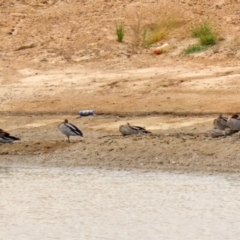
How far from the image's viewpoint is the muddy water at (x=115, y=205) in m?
8.69

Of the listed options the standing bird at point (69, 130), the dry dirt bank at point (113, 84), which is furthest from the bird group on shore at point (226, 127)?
the standing bird at point (69, 130)

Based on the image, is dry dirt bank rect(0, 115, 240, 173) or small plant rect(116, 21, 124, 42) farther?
small plant rect(116, 21, 124, 42)

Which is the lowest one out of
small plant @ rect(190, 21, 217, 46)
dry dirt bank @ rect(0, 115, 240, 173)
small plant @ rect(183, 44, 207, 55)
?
dry dirt bank @ rect(0, 115, 240, 173)

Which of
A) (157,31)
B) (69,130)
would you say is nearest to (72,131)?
(69,130)

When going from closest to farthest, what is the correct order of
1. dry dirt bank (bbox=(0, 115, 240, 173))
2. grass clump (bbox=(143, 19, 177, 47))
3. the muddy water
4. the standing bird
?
the muddy water, dry dirt bank (bbox=(0, 115, 240, 173)), the standing bird, grass clump (bbox=(143, 19, 177, 47))

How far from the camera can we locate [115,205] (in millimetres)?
9672

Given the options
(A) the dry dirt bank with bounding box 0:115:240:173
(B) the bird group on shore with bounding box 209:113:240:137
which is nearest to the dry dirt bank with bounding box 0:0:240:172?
(A) the dry dirt bank with bounding box 0:115:240:173

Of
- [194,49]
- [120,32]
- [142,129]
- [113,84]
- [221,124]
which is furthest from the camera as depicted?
[120,32]

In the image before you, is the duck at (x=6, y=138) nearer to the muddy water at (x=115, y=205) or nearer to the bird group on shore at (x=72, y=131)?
the bird group on shore at (x=72, y=131)

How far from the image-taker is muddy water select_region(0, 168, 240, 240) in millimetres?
8688

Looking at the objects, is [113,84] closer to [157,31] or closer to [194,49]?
[194,49]

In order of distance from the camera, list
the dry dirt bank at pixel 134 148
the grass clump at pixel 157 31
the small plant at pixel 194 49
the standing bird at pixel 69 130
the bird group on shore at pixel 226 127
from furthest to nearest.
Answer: the grass clump at pixel 157 31
the small plant at pixel 194 49
the standing bird at pixel 69 130
the bird group on shore at pixel 226 127
the dry dirt bank at pixel 134 148

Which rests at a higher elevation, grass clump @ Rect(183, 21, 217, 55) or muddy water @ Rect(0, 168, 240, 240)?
grass clump @ Rect(183, 21, 217, 55)

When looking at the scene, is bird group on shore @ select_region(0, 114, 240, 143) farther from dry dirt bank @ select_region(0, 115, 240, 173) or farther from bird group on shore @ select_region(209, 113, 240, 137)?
dry dirt bank @ select_region(0, 115, 240, 173)
